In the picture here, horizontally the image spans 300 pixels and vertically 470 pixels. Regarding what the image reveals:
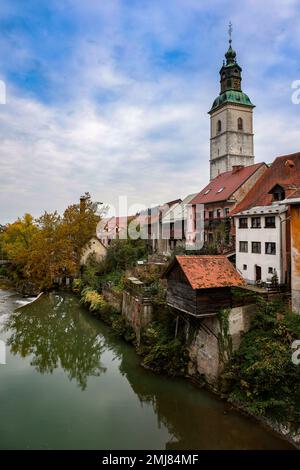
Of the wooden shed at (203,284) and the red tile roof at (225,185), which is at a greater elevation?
the red tile roof at (225,185)

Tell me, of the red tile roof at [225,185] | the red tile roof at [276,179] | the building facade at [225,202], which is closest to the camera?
the red tile roof at [276,179]

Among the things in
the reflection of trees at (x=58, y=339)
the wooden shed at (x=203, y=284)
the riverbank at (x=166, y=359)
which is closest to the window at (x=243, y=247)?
the wooden shed at (x=203, y=284)

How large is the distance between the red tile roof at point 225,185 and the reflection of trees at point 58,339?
14.8 m

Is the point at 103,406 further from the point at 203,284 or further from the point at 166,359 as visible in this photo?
the point at 203,284

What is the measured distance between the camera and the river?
11133 millimetres

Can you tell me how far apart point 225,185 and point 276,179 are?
7346mm

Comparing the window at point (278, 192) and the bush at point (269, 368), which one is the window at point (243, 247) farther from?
the bush at point (269, 368)

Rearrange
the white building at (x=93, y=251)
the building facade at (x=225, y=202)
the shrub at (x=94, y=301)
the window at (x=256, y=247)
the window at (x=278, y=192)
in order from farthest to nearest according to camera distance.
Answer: the white building at (x=93, y=251) < the building facade at (x=225, y=202) < the shrub at (x=94, y=301) < the window at (x=256, y=247) < the window at (x=278, y=192)

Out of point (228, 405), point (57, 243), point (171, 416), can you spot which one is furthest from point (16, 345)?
point (57, 243)

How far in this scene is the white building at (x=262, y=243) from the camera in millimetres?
18000

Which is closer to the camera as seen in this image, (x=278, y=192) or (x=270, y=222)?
(x=270, y=222)

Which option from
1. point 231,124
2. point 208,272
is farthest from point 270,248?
point 231,124

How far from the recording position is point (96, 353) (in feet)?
65.1

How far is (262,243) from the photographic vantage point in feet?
64.1
